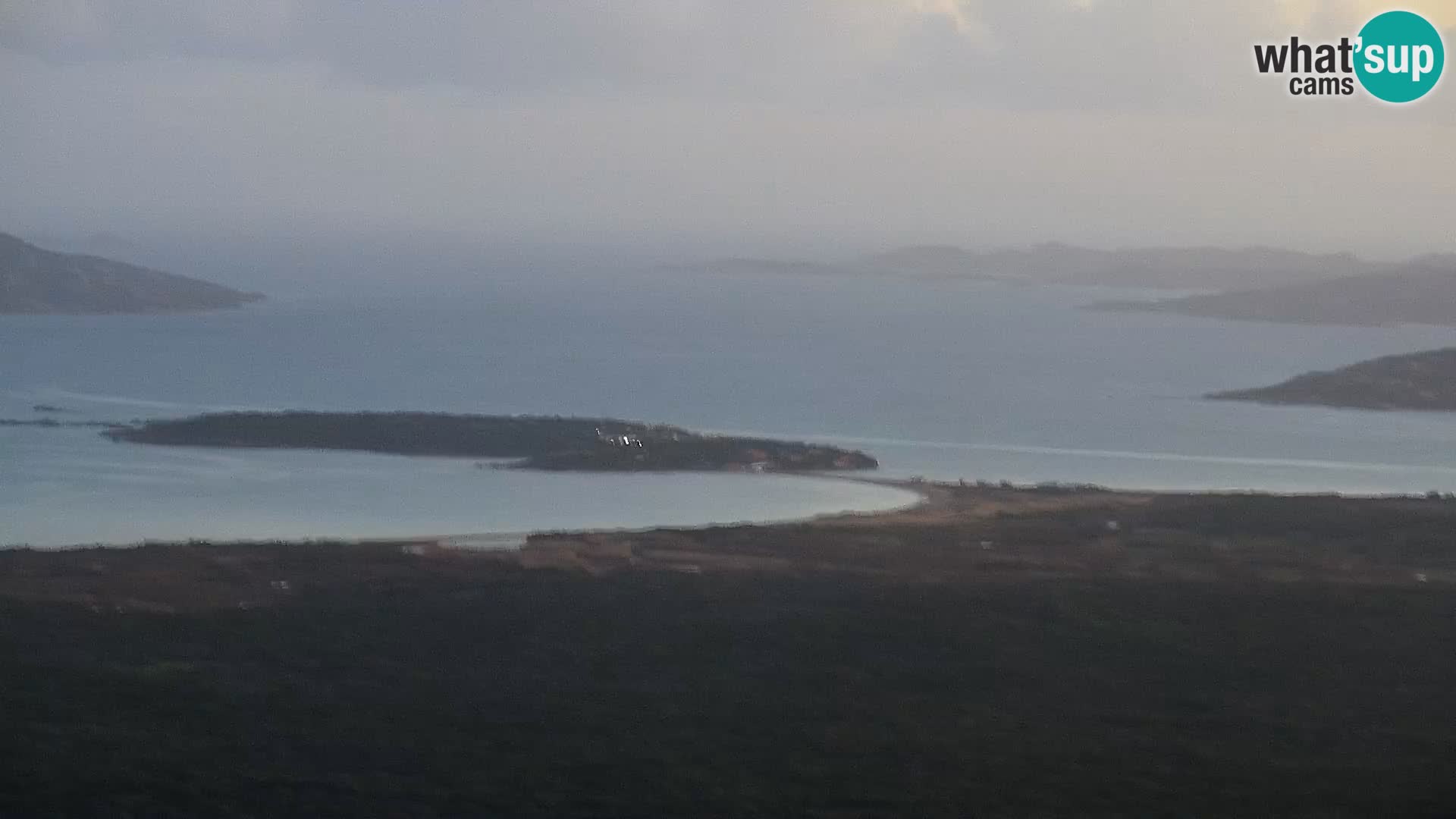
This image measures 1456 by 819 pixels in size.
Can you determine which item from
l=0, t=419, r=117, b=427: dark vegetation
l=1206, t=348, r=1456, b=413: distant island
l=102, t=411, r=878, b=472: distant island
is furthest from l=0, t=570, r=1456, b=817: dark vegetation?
l=1206, t=348, r=1456, b=413: distant island

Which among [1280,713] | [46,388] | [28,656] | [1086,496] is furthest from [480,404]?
[1280,713]

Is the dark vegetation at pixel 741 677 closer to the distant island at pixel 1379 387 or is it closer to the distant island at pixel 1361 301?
the distant island at pixel 1379 387

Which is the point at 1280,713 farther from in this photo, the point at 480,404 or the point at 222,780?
the point at 480,404

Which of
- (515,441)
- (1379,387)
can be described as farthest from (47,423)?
(1379,387)

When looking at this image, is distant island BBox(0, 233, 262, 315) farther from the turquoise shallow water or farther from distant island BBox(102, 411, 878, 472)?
distant island BBox(102, 411, 878, 472)

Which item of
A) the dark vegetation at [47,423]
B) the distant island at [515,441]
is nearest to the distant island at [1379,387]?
the distant island at [515,441]

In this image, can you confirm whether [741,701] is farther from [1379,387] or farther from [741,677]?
[1379,387]
